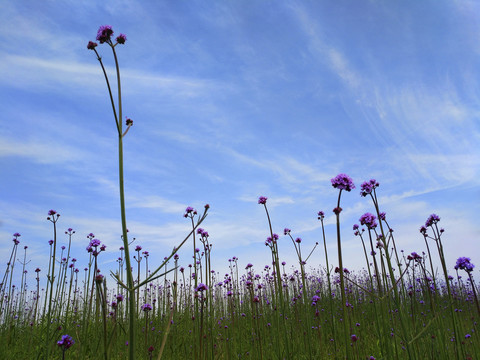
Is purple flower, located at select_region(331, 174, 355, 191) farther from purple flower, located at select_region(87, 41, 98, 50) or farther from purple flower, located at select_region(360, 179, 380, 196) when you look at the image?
purple flower, located at select_region(87, 41, 98, 50)

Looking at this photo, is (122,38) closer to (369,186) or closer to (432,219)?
(369,186)

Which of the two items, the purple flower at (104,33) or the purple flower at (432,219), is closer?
the purple flower at (104,33)

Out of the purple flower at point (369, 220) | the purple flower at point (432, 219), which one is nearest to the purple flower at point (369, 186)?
the purple flower at point (369, 220)

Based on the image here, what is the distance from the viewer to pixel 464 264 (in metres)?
3.36

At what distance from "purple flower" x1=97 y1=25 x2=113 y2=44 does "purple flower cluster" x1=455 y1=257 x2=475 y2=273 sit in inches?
154

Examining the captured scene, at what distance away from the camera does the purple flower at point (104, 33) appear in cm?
171

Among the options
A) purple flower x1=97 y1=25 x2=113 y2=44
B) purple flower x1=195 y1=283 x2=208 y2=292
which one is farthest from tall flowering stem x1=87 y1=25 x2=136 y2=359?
purple flower x1=195 y1=283 x2=208 y2=292

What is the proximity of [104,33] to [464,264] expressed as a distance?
156 inches

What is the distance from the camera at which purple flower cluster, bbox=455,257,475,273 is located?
10.8ft

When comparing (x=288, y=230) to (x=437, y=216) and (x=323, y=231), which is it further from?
(x=437, y=216)

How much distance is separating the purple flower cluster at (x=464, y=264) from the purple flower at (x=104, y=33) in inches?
154

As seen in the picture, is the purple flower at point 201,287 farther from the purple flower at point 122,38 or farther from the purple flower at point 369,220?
the purple flower at point 122,38

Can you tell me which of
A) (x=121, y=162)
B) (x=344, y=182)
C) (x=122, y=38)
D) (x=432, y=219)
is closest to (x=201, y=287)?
(x=344, y=182)

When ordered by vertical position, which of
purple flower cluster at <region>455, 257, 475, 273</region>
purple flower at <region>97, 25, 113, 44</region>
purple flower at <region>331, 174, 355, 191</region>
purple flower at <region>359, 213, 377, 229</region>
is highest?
purple flower at <region>97, 25, 113, 44</region>
